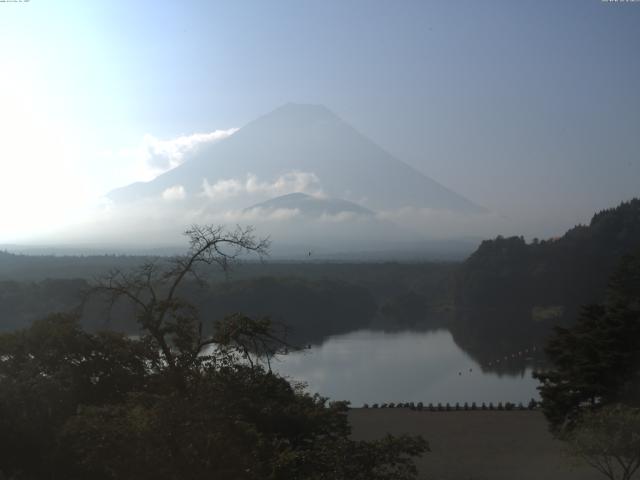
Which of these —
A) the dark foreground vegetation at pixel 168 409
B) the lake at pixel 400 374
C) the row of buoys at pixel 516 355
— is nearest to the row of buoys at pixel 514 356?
the row of buoys at pixel 516 355

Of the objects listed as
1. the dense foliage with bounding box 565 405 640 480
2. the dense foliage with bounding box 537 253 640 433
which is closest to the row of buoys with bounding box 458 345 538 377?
the dense foliage with bounding box 537 253 640 433

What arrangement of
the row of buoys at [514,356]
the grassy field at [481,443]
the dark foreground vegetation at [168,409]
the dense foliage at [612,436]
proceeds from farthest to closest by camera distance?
→ 1. the row of buoys at [514,356]
2. the grassy field at [481,443]
3. the dense foliage at [612,436]
4. the dark foreground vegetation at [168,409]

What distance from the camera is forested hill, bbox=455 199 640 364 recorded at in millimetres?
35281

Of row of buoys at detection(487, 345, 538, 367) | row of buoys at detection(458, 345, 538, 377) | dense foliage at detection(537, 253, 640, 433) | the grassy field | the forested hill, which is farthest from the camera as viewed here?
the forested hill

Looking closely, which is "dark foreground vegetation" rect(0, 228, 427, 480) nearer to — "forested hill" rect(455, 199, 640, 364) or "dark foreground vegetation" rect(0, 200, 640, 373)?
"dark foreground vegetation" rect(0, 200, 640, 373)

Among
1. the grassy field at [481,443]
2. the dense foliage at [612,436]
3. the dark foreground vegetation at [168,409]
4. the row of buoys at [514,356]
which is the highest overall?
the dark foreground vegetation at [168,409]

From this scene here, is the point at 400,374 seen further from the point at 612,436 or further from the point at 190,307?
the point at 190,307

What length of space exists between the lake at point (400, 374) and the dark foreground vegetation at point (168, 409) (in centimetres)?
587

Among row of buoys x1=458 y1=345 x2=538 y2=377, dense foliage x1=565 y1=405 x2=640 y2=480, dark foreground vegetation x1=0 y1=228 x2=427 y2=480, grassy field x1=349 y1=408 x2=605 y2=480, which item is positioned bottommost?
row of buoys x1=458 y1=345 x2=538 y2=377

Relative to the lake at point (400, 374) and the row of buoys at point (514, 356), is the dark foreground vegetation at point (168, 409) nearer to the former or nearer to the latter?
the lake at point (400, 374)

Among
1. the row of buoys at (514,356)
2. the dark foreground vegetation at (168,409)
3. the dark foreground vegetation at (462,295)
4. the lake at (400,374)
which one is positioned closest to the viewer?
the dark foreground vegetation at (168,409)

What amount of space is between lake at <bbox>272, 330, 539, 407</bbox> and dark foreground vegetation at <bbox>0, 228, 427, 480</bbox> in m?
5.87

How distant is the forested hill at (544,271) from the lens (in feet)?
116

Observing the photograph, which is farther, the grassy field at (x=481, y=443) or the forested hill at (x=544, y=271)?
the forested hill at (x=544, y=271)
